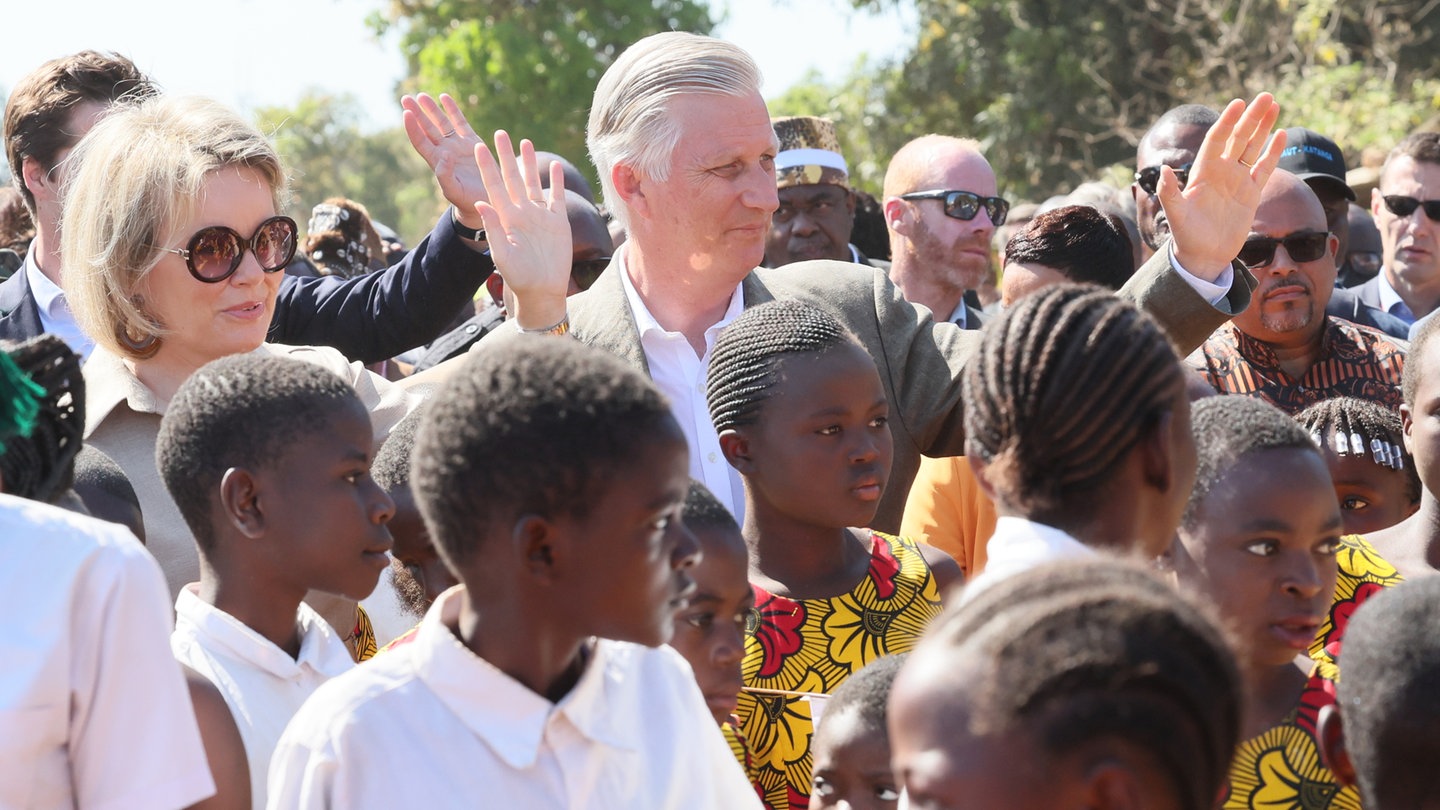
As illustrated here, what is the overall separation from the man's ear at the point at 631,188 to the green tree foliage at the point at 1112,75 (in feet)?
31.1

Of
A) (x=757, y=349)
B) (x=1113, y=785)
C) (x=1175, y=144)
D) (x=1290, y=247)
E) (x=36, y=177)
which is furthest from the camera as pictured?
(x=1175, y=144)

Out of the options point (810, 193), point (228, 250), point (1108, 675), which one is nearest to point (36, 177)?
point (228, 250)

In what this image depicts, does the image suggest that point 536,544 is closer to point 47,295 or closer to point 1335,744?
point 1335,744

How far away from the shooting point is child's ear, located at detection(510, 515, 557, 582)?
2119 millimetres

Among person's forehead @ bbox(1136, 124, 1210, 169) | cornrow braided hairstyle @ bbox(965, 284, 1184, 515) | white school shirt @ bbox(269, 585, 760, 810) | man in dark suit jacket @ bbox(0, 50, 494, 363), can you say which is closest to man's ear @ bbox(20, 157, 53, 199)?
man in dark suit jacket @ bbox(0, 50, 494, 363)

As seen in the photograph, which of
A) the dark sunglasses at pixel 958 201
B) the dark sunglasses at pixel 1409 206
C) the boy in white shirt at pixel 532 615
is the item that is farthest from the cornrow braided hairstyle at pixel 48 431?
the dark sunglasses at pixel 1409 206

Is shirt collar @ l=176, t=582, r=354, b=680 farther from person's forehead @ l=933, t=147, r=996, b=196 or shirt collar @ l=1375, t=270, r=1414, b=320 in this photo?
shirt collar @ l=1375, t=270, r=1414, b=320

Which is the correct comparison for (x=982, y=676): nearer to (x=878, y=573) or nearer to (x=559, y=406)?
(x=559, y=406)

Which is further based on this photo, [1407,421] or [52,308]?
[52,308]

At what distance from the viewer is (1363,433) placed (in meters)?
4.05

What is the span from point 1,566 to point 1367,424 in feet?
11.0

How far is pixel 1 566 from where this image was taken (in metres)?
2.01

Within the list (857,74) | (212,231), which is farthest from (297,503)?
(857,74)

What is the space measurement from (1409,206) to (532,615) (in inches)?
206
